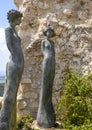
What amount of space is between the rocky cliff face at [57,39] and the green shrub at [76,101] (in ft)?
3.83

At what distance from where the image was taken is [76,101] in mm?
9961

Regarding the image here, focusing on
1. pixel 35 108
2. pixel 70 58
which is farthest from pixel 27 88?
pixel 70 58

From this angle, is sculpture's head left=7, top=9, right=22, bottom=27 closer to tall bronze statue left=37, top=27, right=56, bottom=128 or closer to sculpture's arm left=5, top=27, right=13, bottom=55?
sculpture's arm left=5, top=27, right=13, bottom=55

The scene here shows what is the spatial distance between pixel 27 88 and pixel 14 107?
393cm

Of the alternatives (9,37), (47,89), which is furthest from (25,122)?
(9,37)

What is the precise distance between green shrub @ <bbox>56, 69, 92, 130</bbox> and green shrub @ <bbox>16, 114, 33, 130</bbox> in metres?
0.87

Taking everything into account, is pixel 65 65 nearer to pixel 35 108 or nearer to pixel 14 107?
pixel 35 108

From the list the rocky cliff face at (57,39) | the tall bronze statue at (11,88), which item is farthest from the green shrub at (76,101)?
the tall bronze statue at (11,88)

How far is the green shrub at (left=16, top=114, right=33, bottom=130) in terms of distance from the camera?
1024 centimetres

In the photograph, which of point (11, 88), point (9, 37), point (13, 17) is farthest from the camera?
point (13, 17)

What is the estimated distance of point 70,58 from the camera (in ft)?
38.7

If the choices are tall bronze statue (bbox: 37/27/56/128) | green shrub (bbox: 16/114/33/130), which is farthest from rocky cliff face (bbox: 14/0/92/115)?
tall bronze statue (bbox: 37/27/56/128)

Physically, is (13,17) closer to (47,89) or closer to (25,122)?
(47,89)

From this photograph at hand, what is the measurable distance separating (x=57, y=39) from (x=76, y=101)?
102 inches
